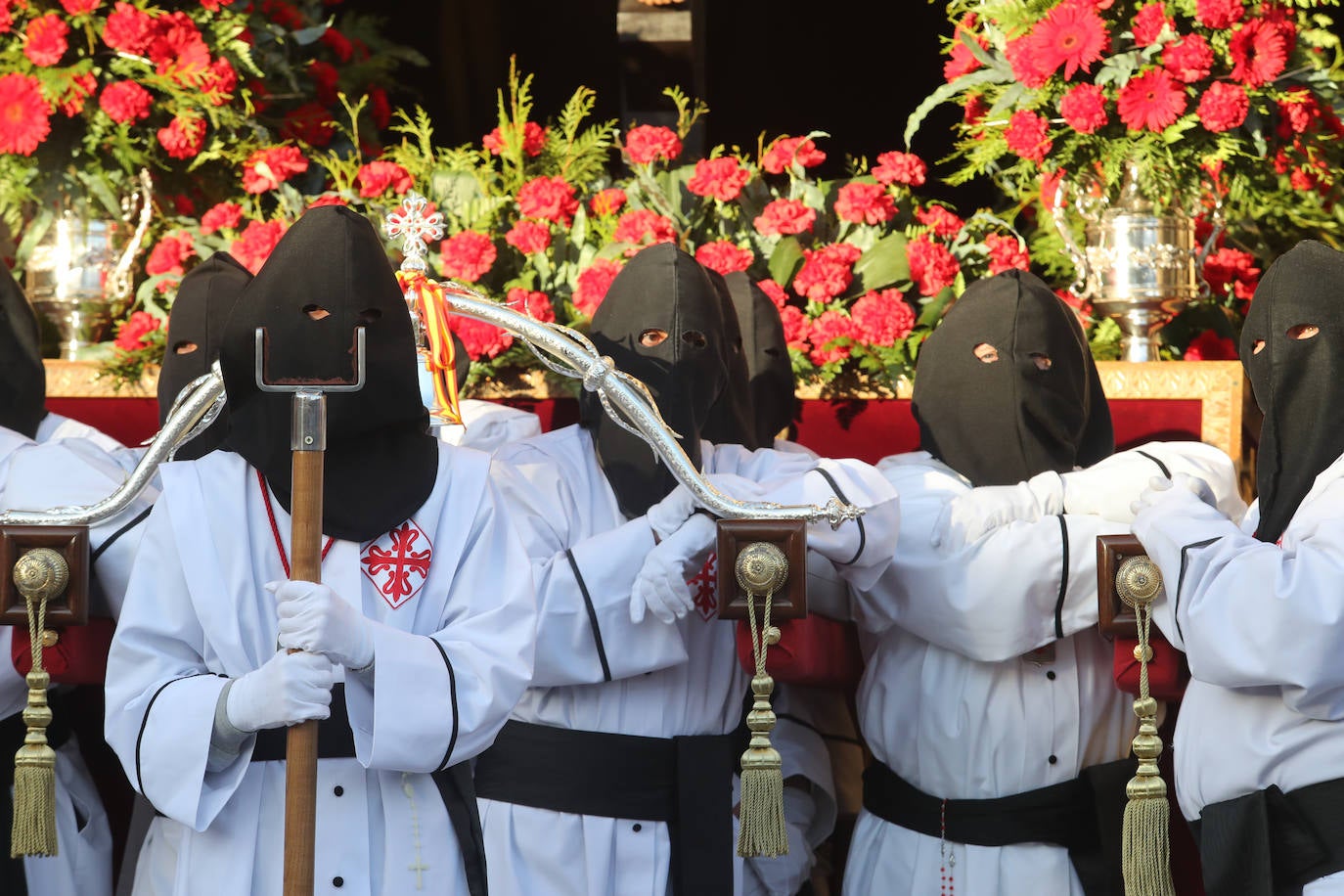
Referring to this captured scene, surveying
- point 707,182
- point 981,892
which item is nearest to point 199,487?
point 981,892

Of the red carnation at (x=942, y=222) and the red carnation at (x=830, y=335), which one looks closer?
the red carnation at (x=830, y=335)

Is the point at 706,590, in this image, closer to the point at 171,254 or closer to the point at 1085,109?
the point at 1085,109

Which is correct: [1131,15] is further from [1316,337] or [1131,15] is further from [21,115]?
[21,115]

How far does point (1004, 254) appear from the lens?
5.89 metres

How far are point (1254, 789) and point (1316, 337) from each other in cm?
104

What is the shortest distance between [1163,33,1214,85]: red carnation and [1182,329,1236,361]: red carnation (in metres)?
0.97

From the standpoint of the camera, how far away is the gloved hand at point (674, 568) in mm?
4008

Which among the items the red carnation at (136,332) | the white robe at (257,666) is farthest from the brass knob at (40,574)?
the red carnation at (136,332)

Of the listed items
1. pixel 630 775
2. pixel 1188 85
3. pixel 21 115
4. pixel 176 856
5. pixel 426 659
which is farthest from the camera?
pixel 21 115

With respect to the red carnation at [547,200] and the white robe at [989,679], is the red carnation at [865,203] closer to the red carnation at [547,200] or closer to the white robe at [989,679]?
the red carnation at [547,200]

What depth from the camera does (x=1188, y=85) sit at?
5547 millimetres

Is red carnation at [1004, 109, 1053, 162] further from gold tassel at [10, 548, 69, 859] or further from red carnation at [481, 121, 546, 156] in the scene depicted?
gold tassel at [10, 548, 69, 859]

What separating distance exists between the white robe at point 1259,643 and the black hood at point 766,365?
5.70ft

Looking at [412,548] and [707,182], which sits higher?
[707,182]
